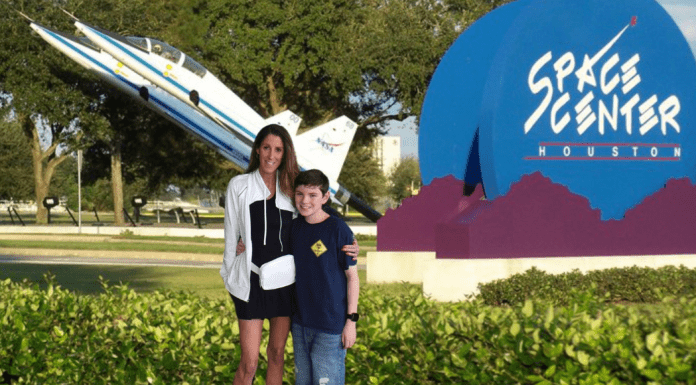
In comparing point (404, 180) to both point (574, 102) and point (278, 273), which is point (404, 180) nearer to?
point (574, 102)

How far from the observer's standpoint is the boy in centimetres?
613

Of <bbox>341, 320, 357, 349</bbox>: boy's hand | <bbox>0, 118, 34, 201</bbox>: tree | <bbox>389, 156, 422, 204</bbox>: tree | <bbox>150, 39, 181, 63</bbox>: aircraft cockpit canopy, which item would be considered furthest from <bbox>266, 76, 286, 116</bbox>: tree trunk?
<bbox>389, 156, 422, 204</bbox>: tree

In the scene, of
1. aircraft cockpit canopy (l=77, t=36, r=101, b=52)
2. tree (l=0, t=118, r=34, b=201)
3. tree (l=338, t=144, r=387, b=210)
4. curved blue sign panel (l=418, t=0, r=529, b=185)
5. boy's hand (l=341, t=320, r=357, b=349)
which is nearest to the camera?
boy's hand (l=341, t=320, r=357, b=349)

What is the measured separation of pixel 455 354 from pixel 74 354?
3249 mm

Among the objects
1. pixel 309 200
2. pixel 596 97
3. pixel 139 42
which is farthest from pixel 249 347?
pixel 139 42

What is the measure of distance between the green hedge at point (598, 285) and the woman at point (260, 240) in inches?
362

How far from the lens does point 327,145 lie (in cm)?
3625

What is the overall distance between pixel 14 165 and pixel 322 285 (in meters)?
88.8

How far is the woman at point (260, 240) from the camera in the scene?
6449mm

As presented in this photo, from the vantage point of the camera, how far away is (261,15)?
5178 centimetres

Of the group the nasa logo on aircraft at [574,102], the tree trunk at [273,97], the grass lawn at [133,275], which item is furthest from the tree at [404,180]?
the nasa logo on aircraft at [574,102]

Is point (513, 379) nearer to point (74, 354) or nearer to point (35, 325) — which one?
point (74, 354)

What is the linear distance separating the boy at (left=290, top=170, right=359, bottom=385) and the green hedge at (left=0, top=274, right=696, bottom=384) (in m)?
0.79

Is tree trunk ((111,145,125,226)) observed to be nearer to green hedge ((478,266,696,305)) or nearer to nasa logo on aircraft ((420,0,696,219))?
nasa logo on aircraft ((420,0,696,219))
